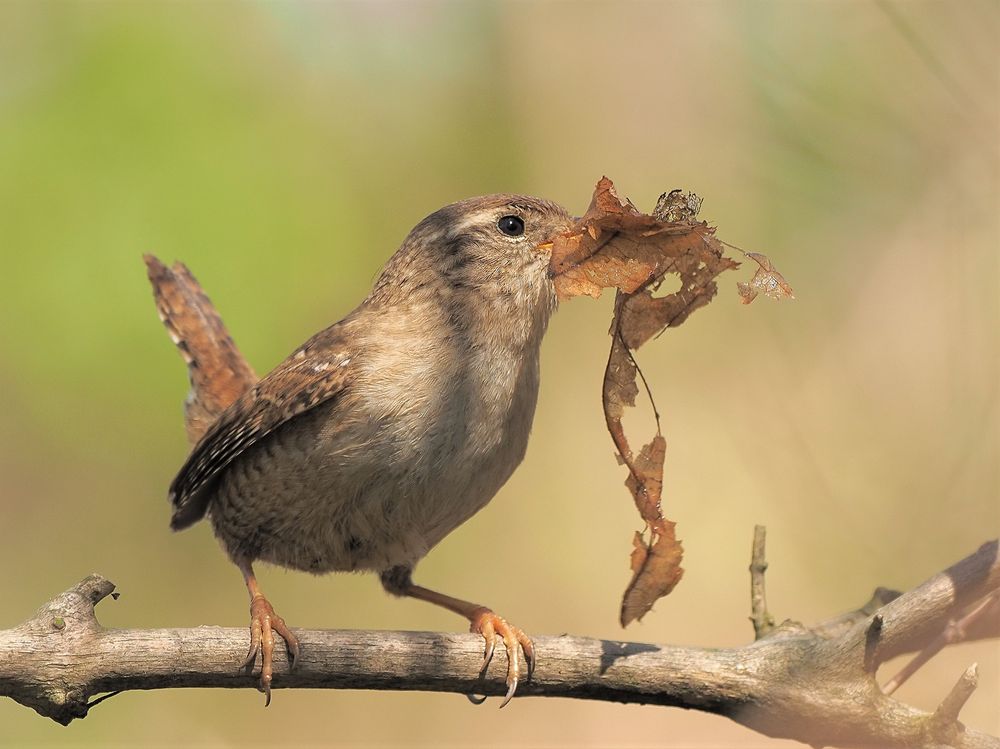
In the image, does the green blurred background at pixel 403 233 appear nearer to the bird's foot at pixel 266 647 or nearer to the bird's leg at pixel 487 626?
the bird's leg at pixel 487 626

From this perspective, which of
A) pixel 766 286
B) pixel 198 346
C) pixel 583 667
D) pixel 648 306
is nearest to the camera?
pixel 766 286

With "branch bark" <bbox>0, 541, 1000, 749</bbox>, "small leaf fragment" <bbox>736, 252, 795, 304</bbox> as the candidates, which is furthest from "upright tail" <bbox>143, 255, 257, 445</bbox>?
"small leaf fragment" <bbox>736, 252, 795, 304</bbox>

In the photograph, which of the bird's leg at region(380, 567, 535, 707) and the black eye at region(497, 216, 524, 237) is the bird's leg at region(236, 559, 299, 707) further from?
the black eye at region(497, 216, 524, 237)

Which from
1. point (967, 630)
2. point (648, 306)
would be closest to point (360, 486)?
point (648, 306)

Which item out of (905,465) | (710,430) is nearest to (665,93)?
(710,430)

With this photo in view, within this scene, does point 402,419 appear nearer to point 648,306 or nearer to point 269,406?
point 269,406

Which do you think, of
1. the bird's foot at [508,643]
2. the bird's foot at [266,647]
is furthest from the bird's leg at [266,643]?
the bird's foot at [508,643]
